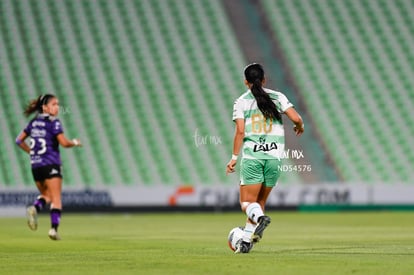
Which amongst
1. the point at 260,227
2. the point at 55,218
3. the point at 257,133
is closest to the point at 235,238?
the point at 260,227

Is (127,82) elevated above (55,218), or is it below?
above

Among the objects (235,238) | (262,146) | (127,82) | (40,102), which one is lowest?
(235,238)

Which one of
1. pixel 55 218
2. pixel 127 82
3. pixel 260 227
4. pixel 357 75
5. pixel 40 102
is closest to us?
pixel 260 227

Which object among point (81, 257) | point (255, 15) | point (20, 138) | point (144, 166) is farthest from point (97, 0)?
point (81, 257)

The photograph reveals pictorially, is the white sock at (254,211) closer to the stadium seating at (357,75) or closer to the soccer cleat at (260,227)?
the soccer cleat at (260,227)

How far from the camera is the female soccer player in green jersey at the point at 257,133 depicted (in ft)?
36.5

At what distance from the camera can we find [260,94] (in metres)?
11.1

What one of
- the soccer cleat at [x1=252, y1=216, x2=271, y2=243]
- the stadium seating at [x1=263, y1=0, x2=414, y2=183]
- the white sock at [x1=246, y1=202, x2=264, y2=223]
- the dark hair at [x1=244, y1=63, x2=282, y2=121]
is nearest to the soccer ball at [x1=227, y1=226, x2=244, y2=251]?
the white sock at [x1=246, y1=202, x2=264, y2=223]

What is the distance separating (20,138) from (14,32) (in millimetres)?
19466

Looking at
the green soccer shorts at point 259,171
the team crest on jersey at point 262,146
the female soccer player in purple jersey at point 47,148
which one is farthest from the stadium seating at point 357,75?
the team crest on jersey at point 262,146

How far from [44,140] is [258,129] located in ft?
14.9

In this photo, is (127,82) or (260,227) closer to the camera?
(260,227)

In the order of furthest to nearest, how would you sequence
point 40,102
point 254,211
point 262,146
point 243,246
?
point 40,102 < point 262,146 < point 243,246 < point 254,211

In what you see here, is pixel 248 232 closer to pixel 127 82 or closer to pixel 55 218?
pixel 55 218
